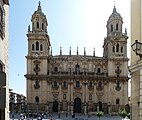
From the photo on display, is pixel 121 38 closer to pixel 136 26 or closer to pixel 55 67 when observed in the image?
pixel 55 67

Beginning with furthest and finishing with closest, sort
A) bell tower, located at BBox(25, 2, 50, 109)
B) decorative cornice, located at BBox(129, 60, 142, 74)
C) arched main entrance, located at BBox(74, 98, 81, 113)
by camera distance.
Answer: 1. arched main entrance, located at BBox(74, 98, 81, 113)
2. bell tower, located at BBox(25, 2, 50, 109)
3. decorative cornice, located at BBox(129, 60, 142, 74)

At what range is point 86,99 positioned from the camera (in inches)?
2741

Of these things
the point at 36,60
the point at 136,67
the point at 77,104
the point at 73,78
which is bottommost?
the point at 77,104

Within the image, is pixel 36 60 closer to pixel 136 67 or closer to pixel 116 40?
pixel 116 40

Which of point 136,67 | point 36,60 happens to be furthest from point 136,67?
point 36,60

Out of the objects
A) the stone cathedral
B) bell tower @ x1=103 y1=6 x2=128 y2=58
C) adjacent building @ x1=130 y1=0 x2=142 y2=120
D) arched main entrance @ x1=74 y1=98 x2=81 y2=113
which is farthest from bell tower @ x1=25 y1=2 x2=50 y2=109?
adjacent building @ x1=130 y1=0 x2=142 y2=120

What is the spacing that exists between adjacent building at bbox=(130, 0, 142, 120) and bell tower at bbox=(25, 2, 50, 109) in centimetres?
5896

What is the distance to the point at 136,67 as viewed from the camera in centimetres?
955

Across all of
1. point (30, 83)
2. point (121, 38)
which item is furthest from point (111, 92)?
point (30, 83)

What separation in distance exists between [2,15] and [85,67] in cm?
6177

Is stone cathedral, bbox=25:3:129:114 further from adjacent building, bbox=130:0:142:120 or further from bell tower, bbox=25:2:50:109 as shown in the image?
adjacent building, bbox=130:0:142:120

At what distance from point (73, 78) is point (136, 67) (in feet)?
199

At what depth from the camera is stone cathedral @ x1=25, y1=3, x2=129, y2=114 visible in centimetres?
6894

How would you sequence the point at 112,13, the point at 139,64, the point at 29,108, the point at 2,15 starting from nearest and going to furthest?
the point at 139,64 < the point at 2,15 < the point at 29,108 < the point at 112,13
